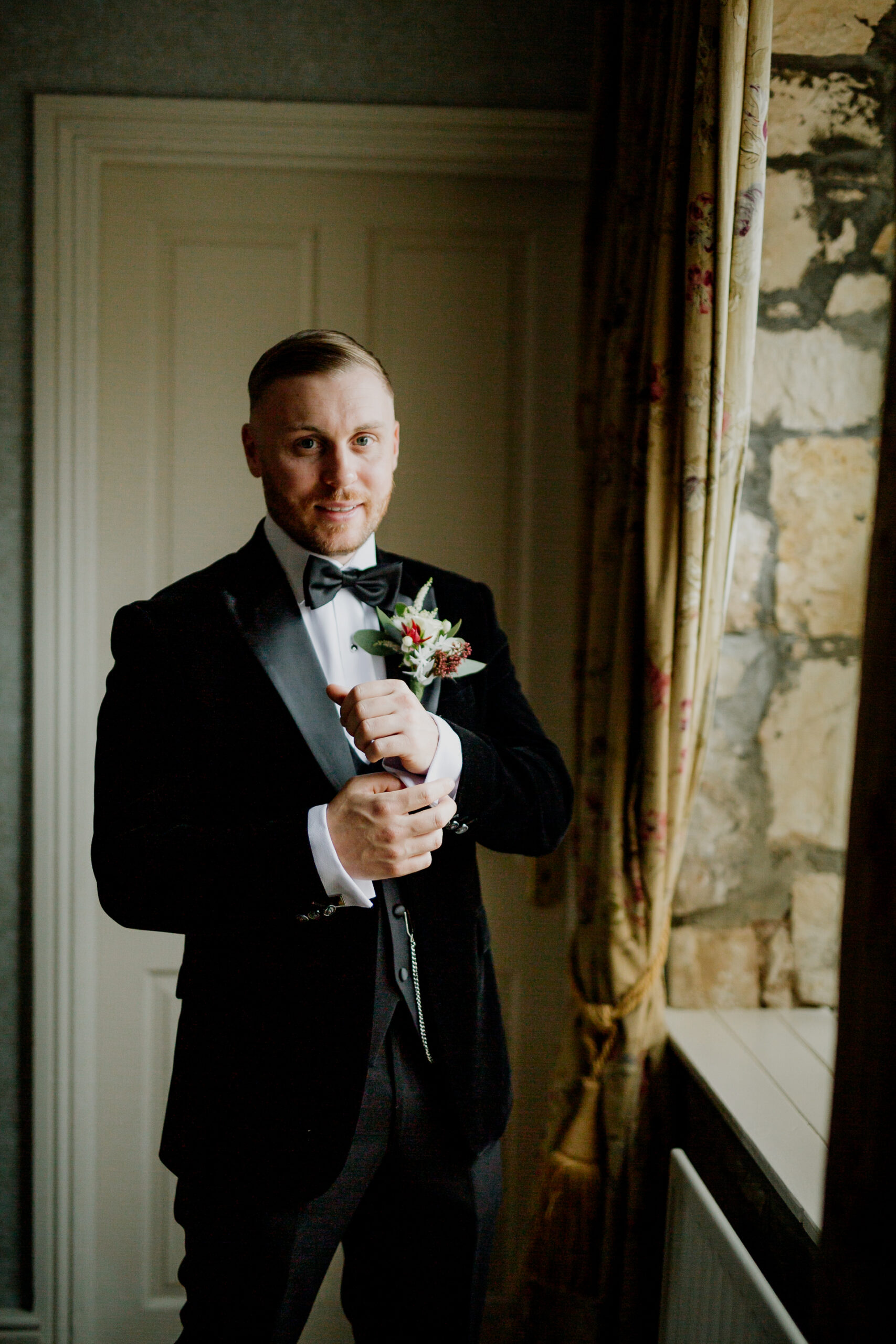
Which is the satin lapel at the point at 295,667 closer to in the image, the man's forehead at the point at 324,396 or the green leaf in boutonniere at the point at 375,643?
the green leaf in boutonniere at the point at 375,643

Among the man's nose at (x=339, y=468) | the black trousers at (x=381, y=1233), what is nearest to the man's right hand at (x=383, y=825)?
the black trousers at (x=381, y=1233)

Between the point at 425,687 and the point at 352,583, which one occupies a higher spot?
the point at 352,583

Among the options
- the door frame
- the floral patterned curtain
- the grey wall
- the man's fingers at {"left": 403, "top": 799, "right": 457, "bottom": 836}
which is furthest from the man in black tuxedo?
the grey wall

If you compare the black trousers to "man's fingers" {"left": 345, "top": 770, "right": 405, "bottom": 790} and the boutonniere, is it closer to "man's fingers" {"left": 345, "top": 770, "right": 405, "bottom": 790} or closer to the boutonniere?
"man's fingers" {"left": 345, "top": 770, "right": 405, "bottom": 790}

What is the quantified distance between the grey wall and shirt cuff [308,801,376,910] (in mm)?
1318

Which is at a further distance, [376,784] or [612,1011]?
[612,1011]

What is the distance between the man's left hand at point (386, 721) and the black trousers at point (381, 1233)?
341mm

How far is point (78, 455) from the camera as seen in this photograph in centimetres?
199

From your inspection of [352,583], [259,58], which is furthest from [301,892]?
[259,58]

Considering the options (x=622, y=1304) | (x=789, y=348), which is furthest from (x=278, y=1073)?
(x=789, y=348)

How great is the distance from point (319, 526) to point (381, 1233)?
0.92 m

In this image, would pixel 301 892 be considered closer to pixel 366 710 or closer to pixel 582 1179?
pixel 366 710

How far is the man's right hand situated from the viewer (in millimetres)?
1091

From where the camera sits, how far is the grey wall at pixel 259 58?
6.28 feet
